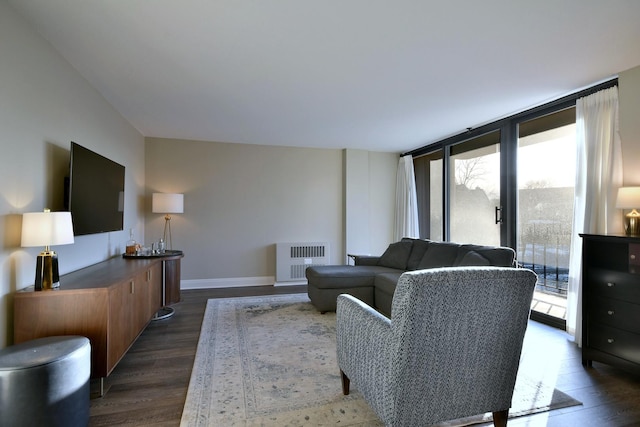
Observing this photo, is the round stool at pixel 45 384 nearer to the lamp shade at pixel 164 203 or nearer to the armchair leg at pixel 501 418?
the armchair leg at pixel 501 418

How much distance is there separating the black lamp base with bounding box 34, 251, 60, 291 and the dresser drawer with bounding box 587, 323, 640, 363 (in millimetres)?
3945

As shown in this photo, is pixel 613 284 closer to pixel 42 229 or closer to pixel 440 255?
pixel 440 255

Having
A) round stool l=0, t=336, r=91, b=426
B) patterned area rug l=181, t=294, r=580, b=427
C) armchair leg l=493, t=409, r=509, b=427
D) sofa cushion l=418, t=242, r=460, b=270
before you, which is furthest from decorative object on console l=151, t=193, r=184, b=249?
armchair leg l=493, t=409, r=509, b=427

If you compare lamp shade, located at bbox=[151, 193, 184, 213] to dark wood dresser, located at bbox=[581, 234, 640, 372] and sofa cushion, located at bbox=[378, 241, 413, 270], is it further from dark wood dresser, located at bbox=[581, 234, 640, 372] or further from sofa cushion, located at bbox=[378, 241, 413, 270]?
dark wood dresser, located at bbox=[581, 234, 640, 372]

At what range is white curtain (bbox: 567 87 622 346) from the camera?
2.74 metres

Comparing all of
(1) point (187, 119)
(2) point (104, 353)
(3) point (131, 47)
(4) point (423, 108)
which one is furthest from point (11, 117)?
(4) point (423, 108)

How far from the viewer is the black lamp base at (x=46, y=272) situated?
1938 millimetres

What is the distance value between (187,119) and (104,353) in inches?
116

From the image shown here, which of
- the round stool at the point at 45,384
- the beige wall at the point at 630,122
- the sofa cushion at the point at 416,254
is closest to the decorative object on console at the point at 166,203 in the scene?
the round stool at the point at 45,384

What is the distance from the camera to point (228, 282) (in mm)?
5234

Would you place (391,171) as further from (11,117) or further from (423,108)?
(11,117)

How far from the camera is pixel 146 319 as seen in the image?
294 cm

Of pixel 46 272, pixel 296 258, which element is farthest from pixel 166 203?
pixel 46 272

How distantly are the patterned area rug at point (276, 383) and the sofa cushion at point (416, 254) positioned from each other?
1.38 meters
